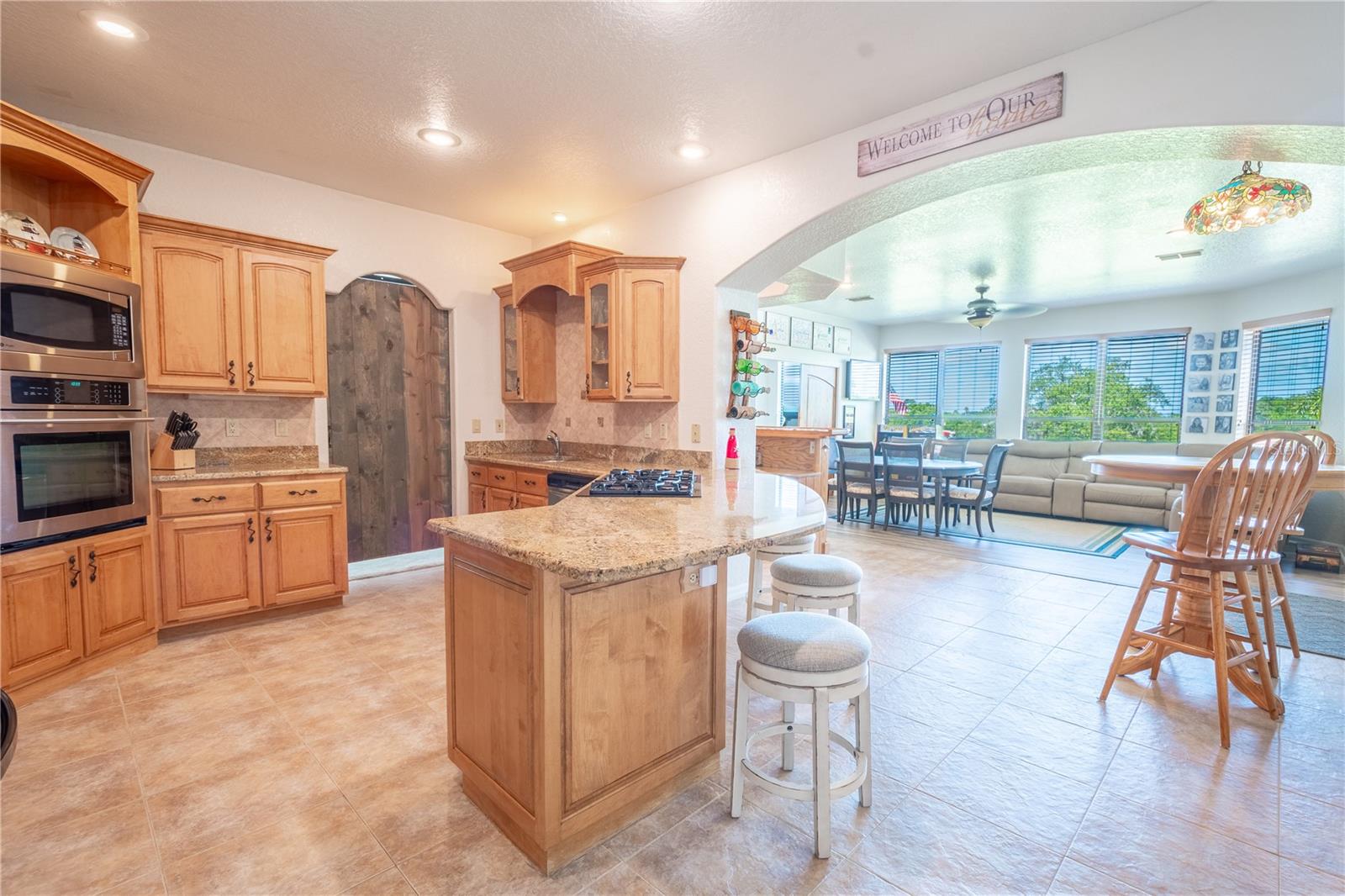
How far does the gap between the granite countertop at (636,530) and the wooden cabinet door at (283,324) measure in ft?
7.81

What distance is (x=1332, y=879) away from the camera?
158 cm

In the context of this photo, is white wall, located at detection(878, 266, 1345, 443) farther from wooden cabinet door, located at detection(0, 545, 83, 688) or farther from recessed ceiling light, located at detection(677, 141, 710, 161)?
wooden cabinet door, located at detection(0, 545, 83, 688)

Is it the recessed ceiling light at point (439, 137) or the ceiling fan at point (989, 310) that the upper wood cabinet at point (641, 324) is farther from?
the ceiling fan at point (989, 310)

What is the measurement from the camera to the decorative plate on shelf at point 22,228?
2.46 m

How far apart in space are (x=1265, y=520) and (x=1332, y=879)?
142 cm

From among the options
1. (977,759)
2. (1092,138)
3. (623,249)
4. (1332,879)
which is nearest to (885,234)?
(623,249)

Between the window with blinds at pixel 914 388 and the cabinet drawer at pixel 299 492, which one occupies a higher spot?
the window with blinds at pixel 914 388

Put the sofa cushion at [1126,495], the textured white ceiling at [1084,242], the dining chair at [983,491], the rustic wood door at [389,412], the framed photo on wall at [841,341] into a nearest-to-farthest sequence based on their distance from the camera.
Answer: the textured white ceiling at [1084,242] < the rustic wood door at [389,412] < the dining chair at [983,491] < the sofa cushion at [1126,495] < the framed photo on wall at [841,341]

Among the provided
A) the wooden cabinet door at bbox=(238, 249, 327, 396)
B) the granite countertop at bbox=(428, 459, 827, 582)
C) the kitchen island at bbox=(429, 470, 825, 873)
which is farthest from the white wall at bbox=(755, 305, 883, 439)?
the kitchen island at bbox=(429, 470, 825, 873)

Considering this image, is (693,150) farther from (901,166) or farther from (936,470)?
(936,470)

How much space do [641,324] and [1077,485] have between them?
6128 millimetres

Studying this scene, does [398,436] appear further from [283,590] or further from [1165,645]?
[1165,645]

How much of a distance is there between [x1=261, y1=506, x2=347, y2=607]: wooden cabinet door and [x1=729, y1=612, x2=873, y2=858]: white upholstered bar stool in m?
2.96

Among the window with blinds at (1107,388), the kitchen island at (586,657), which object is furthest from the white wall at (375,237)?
the window with blinds at (1107,388)
